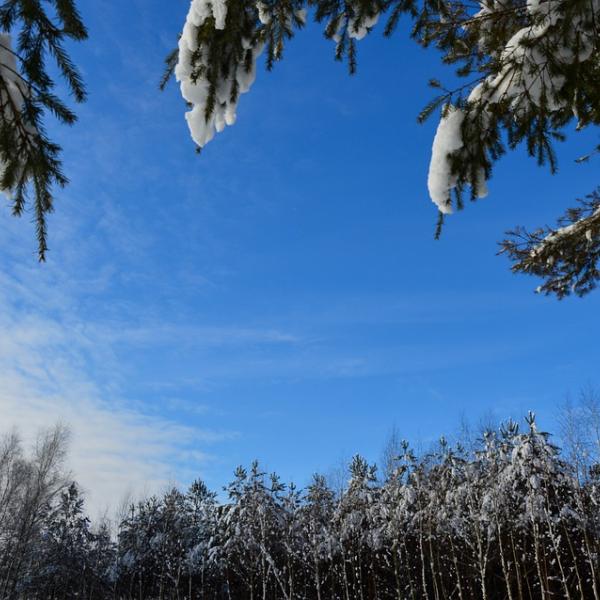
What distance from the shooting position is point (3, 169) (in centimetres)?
262

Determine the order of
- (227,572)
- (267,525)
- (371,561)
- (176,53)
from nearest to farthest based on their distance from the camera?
(176,53) < (371,561) < (267,525) < (227,572)

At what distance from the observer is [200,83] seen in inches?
118

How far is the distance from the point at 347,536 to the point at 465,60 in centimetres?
2260

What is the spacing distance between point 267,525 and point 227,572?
4.29m

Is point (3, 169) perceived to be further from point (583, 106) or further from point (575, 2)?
point (583, 106)

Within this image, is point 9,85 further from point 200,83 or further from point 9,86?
point 200,83

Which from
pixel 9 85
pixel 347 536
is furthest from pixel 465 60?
pixel 347 536

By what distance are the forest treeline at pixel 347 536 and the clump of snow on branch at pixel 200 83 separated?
1663 centimetres

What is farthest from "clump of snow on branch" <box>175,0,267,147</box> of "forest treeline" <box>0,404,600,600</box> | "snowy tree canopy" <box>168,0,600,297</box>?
"forest treeline" <box>0,404,600,600</box>

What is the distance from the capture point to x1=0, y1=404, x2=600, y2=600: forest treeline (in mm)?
18281

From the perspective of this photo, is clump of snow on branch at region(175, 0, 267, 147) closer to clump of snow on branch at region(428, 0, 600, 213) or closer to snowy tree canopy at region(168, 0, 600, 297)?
snowy tree canopy at region(168, 0, 600, 297)

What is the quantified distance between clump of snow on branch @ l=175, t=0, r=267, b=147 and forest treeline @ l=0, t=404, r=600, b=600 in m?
16.6

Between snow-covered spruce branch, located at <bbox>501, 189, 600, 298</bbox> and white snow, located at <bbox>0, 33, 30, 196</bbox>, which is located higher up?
snow-covered spruce branch, located at <bbox>501, 189, 600, 298</bbox>

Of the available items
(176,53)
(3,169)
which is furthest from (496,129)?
(3,169)
